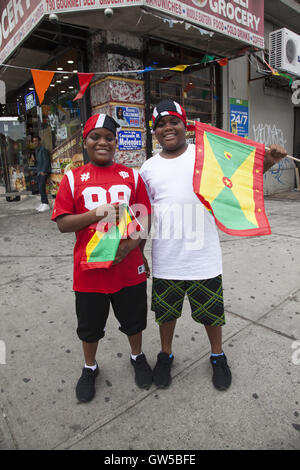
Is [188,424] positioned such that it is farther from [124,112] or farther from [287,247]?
[124,112]

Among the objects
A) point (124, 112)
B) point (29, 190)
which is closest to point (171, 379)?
point (124, 112)

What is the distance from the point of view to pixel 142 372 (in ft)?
6.25

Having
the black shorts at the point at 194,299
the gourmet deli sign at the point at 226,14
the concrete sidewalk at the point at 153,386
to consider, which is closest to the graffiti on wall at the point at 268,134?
the gourmet deli sign at the point at 226,14

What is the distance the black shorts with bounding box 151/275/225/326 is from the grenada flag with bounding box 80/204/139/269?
0.41 meters

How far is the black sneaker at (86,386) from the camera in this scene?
1756 millimetres

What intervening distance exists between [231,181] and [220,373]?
1129mm

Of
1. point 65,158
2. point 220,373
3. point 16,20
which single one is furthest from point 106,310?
point 65,158

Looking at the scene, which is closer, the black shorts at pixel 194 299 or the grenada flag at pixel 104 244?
the grenada flag at pixel 104 244

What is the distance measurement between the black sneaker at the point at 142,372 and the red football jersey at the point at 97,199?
1.81 feet

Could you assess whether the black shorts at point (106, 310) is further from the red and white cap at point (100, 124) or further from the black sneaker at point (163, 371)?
the red and white cap at point (100, 124)

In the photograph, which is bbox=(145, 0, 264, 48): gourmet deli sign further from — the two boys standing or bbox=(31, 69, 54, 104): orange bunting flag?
the two boys standing

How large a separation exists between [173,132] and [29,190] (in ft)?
31.6

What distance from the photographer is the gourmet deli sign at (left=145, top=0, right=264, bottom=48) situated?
16.7 ft

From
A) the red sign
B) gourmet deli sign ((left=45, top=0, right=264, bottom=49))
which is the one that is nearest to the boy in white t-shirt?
gourmet deli sign ((left=45, top=0, right=264, bottom=49))
